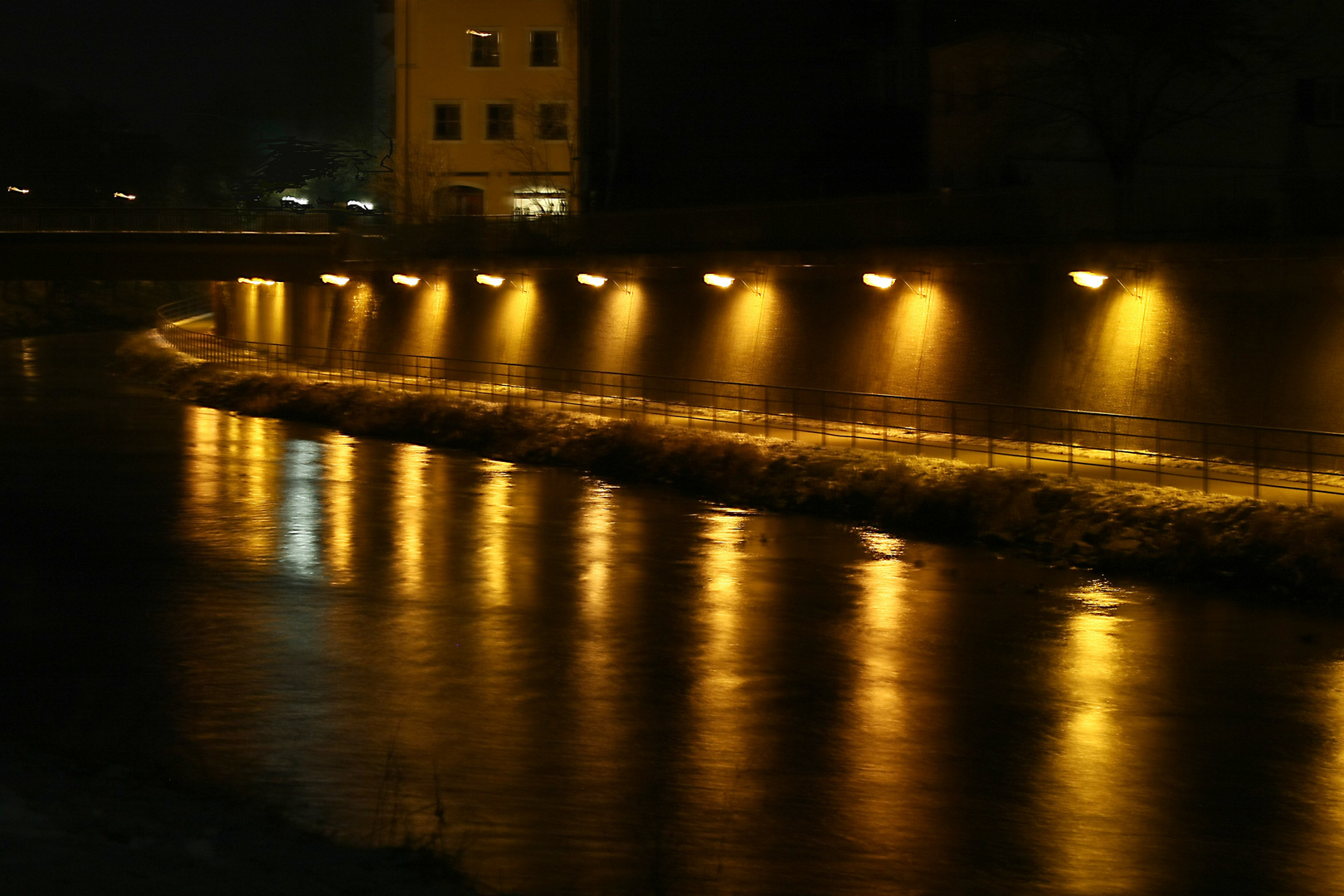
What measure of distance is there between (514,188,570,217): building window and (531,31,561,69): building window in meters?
4.92

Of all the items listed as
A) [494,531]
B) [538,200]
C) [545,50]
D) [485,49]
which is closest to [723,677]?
[494,531]

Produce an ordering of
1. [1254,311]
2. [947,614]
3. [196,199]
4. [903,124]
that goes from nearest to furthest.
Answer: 1. [947,614]
2. [1254,311]
3. [903,124]
4. [196,199]

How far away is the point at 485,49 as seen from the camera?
58.5 m

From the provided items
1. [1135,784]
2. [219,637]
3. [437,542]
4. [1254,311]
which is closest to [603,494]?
[437,542]

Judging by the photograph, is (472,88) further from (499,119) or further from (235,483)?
(235,483)

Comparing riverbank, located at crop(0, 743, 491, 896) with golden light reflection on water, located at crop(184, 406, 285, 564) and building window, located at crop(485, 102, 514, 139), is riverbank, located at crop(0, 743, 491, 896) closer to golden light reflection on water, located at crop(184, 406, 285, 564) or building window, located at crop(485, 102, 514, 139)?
golden light reflection on water, located at crop(184, 406, 285, 564)

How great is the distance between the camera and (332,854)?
300 inches

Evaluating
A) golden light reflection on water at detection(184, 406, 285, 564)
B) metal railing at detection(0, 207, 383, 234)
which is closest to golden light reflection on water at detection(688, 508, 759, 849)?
golden light reflection on water at detection(184, 406, 285, 564)

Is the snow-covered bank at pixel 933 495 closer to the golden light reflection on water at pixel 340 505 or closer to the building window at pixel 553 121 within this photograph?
the golden light reflection on water at pixel 340 505

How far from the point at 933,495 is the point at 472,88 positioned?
39403mm

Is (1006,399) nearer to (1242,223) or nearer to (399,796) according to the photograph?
(1242,223)

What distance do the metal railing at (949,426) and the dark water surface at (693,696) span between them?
10.7ft

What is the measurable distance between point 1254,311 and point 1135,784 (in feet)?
47.9

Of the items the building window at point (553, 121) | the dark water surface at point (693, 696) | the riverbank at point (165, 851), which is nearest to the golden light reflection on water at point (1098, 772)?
the dark water surface at point (693, 696)
